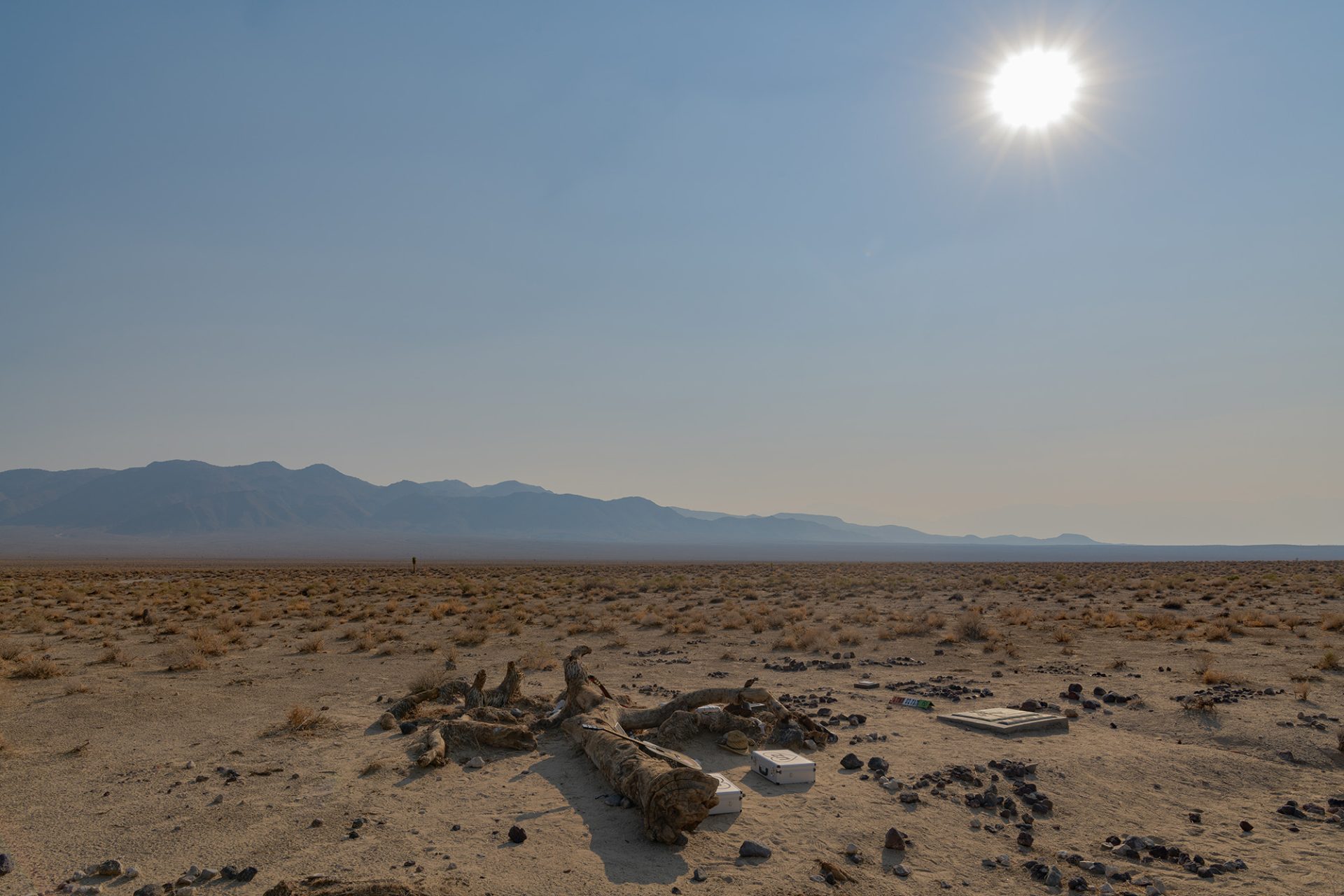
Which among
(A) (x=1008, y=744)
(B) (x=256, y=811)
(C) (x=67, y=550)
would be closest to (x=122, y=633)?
(B) (x=256, y=811)

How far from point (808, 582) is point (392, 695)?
3450cm

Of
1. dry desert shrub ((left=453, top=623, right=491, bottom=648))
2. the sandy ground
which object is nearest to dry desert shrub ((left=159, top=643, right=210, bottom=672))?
the sandy ground

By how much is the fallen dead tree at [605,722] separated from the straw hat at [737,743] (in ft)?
0.84

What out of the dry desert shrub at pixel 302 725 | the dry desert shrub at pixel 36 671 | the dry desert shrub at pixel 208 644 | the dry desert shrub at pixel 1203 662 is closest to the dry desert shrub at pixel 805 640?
the dry desert shrub at pixel 1203 662

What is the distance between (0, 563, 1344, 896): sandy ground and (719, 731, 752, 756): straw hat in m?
0.18

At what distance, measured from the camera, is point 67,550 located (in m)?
153

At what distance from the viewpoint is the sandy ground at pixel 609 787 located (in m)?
6.89

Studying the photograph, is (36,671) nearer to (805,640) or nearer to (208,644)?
(208,644)

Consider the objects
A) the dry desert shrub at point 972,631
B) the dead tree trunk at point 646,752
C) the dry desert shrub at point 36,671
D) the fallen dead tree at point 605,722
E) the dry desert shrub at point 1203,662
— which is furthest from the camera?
the dry desert shrub at point 972,631

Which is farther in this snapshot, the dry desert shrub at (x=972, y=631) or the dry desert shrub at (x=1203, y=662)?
the dry desert shrub at (x=972, y=631)

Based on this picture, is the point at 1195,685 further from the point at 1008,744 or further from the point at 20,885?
the point at 20,885

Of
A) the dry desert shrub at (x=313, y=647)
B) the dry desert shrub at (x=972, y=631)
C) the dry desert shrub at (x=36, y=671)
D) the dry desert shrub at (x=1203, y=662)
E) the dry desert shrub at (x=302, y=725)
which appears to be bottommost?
the dry desert shrub at (x=313, y=647)

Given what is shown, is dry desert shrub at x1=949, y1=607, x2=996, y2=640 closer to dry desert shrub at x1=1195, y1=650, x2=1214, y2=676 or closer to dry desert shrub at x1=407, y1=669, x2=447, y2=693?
dry desert shrub at x1=1195, y1=650, x2=1214, y2=676

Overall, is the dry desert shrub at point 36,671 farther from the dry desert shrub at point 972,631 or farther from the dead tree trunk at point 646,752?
the dry desert shrub at point 972,631
